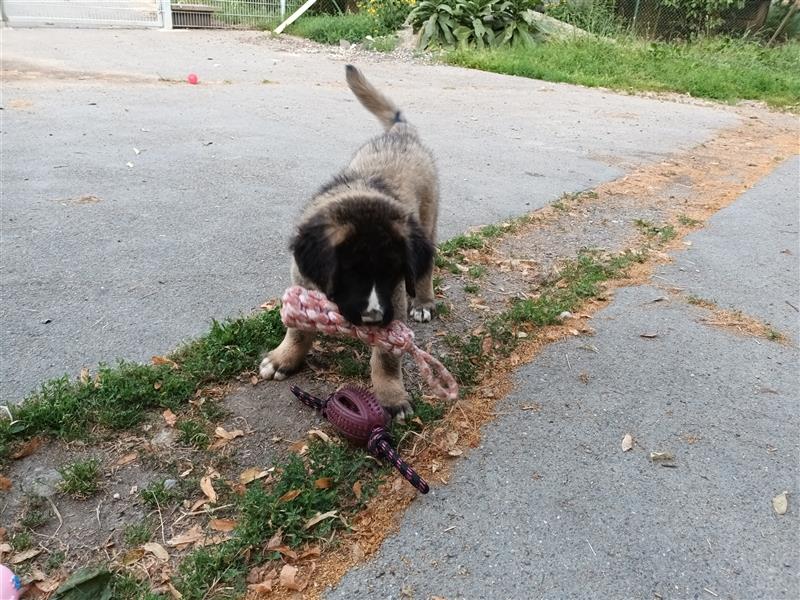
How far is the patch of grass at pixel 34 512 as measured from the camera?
88.9 inches

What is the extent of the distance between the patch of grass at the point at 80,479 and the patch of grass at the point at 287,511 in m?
0.55

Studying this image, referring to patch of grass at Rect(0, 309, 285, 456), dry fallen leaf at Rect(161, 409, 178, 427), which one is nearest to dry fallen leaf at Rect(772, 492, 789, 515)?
patch of grass at Rect(0, 309, 285, 456)

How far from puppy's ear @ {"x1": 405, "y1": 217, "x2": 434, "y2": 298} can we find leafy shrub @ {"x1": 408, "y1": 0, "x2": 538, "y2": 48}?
13531 millimetres

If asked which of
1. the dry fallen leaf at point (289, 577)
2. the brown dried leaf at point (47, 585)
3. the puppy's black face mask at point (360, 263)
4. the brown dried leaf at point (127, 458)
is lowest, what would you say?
the brown dried leaf at point (47, 585)

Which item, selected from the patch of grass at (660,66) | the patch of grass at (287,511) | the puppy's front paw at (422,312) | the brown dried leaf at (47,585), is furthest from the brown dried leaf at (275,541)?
the patch of grass at (660,66)

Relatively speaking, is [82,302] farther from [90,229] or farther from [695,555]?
[695,555]

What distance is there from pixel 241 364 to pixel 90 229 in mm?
2220

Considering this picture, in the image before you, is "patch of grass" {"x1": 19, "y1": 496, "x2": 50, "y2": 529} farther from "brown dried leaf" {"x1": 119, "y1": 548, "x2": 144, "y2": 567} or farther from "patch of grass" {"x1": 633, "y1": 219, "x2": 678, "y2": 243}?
"patch of grass" {"x1": 633, "y1": 219, "x2": 678, "y2": 243}

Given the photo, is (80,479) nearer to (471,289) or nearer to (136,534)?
(136,534)

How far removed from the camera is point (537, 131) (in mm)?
9078

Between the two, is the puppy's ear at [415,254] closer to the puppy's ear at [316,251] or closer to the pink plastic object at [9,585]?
the puppy's ear at [316,251]

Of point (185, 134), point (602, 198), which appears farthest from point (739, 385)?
point (185, 134)

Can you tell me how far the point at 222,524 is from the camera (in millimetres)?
2314

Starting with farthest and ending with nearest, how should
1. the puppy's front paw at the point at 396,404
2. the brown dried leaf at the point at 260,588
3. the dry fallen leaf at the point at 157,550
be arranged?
the puppy's front paw at the point at 396,404 < the dry fallen leaf at the point at 157,550 < the brown dried leaf at the point at 260,588
